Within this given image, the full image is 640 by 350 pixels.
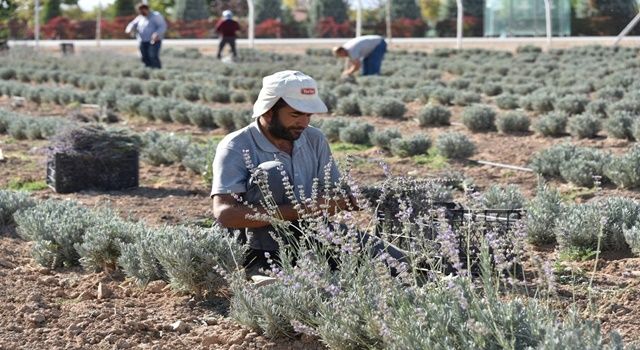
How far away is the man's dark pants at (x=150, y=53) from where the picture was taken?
25.9 meters

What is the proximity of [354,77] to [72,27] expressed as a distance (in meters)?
29.5

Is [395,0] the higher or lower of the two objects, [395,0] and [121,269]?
the higher

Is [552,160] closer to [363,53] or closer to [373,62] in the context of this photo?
[363,53]

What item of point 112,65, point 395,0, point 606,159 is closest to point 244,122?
point 606,159

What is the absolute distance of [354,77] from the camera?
22344 mm

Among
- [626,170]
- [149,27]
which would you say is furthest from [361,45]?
[626,170]

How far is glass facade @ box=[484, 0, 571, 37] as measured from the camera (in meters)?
40.0

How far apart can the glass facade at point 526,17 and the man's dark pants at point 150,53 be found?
17.6m

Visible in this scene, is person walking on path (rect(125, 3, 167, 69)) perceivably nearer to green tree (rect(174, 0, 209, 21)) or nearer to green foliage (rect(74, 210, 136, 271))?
green foliage (rect(74, 210, 136, 271))

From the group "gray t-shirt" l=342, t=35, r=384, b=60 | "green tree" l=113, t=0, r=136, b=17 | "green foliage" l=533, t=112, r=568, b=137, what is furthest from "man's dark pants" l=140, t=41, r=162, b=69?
"green tree" l=113, t=0, r=136, b=17

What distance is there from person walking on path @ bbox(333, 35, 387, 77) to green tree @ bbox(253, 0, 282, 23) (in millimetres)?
24307

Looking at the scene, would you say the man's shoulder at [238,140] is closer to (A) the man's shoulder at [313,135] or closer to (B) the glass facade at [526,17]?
(A) the man's shoulder at [313,135]

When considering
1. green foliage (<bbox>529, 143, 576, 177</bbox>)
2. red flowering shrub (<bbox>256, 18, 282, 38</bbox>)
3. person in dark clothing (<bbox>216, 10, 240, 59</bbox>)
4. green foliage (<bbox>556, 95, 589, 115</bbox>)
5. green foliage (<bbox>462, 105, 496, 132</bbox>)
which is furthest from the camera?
red flowering shrub (<bbox>256, 18, 282, 38</bbox>)

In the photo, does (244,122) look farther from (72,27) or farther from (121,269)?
(72,27)
